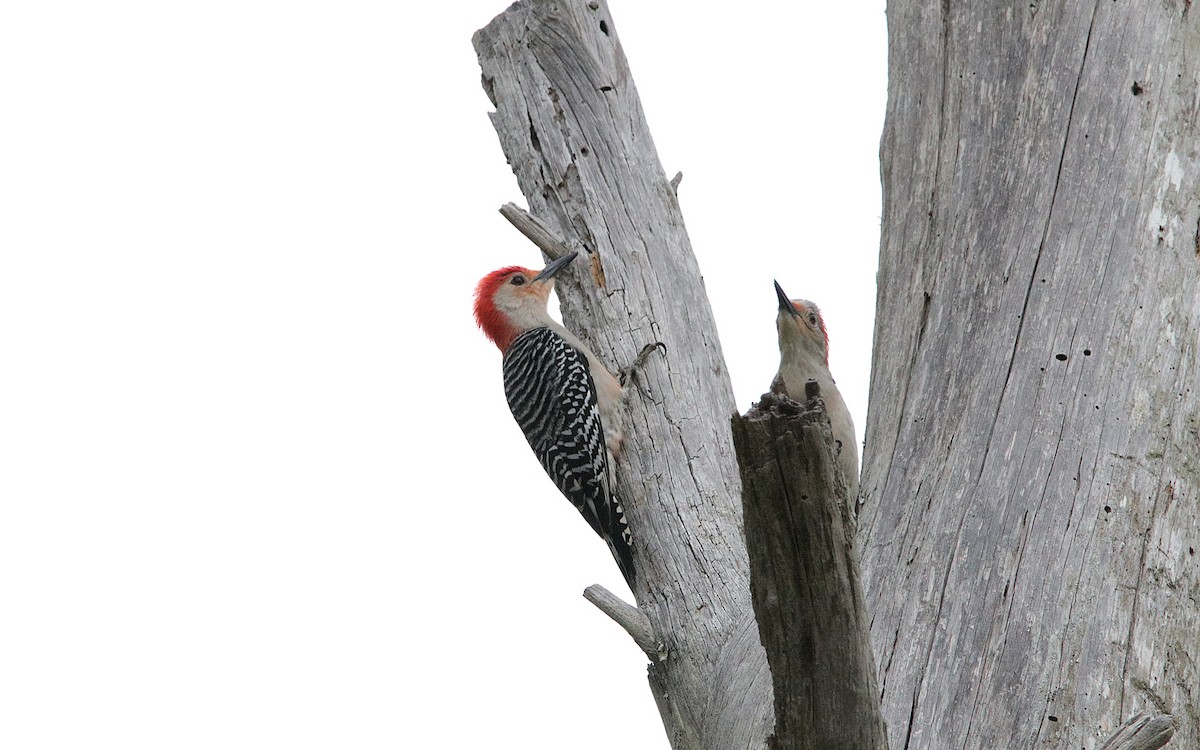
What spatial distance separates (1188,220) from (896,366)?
3.17ft

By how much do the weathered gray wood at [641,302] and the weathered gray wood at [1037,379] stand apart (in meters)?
1.02

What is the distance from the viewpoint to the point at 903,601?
9.96 ft

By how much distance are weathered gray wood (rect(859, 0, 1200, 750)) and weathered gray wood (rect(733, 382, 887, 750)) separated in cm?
83

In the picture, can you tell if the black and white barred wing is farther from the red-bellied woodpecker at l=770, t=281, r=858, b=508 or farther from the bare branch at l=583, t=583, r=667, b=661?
the red-bellied woodpecker at l=770, t=281, r=858, b=508

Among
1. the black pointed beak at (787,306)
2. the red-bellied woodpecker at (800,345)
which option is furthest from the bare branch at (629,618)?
the black pointed beak at (787,306)

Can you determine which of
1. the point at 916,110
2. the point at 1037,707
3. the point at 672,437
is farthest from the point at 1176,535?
the point at 672,437

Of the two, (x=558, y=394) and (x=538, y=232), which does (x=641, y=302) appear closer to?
(x=538, y=232)

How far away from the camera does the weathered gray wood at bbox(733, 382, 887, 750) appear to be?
1.84 metres

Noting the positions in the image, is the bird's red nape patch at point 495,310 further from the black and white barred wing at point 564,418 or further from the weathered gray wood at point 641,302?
the weathered gray wood at point 641,302

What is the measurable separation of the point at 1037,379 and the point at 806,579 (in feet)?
5.18

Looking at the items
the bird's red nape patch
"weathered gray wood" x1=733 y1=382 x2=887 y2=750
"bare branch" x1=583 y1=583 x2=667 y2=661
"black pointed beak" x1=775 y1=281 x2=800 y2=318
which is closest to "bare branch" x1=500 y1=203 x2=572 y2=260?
"black pointed beak" x1=775 y1=281 x2=800 y2=318

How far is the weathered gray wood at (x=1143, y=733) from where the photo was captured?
88.5 inches

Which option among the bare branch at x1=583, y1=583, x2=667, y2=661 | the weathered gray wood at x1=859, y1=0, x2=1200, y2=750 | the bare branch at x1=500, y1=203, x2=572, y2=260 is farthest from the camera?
the bare branch at x1=500, y1=203, x2=572, y2=260

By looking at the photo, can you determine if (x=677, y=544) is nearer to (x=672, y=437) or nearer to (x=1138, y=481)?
(x=672, y=437)
